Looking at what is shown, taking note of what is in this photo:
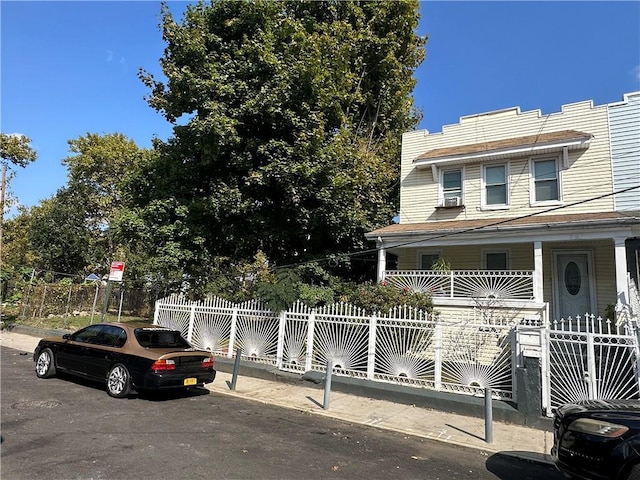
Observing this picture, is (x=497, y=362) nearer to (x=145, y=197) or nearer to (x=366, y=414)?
(x=366, y=414)

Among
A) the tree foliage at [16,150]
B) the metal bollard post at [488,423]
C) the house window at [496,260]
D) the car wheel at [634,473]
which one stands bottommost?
the metal bollard post at [488,423]

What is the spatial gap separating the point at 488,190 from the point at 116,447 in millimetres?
13395

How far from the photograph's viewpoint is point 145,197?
56.0ft

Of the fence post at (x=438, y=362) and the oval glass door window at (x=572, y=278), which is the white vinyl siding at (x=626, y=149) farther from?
the fence post at (x=438, y=362)

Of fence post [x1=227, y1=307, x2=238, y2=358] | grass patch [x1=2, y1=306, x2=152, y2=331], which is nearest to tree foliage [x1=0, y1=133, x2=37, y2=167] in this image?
grass patch [x1=2, y1=306, x2=152, y2=331]

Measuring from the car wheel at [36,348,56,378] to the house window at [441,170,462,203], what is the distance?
42.7 ft

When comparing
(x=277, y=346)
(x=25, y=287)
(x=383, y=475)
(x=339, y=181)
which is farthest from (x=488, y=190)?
(x=25, y=287)

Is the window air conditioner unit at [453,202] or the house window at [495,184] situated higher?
the house window at [495,184]

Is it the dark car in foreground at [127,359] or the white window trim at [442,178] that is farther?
the white window trim at [442,178]

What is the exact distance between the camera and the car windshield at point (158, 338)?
8.35 metres

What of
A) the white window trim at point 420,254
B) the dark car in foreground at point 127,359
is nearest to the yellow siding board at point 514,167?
the white window trim at point 420,254

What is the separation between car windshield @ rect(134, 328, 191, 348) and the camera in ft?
27.4

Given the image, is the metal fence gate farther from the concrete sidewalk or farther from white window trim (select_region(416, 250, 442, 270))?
white window trim (select_region(416, 250, 442, 270))

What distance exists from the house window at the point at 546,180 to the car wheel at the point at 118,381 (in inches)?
506
